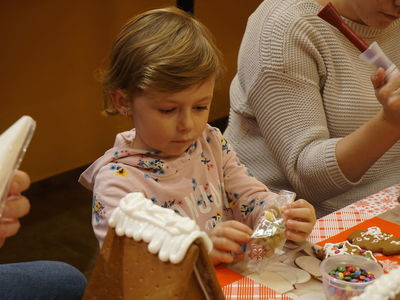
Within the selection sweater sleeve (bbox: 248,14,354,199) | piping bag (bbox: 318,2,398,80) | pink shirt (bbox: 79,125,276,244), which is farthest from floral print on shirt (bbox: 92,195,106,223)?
piping bag (bbox: 318,2,398,80)

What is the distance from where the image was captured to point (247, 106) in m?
1.68

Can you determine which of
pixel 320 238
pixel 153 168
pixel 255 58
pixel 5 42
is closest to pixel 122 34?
pixel 153 168

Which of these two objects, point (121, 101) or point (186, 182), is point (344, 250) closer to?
point (186, 182)

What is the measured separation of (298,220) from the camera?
1.16 meters

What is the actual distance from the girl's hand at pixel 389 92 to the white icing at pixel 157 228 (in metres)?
0.78

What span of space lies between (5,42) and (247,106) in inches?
66.5

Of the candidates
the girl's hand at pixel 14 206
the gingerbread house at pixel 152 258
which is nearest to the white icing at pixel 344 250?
the gingerbread house at pixel 152 258

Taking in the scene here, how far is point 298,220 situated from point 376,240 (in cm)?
16

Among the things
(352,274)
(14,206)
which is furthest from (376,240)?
(14,206)

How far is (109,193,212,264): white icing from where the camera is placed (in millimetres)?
713

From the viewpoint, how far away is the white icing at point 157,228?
28.1 inches

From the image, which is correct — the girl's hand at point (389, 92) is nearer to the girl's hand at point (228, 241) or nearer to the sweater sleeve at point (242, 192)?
the sweater sleeve at point (242, 192)

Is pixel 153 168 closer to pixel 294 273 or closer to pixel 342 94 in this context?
pixel 294 273

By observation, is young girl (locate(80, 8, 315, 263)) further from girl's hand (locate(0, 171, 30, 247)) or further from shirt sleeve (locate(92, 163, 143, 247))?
girl's hand (locate(0, 171, 30, 247))
